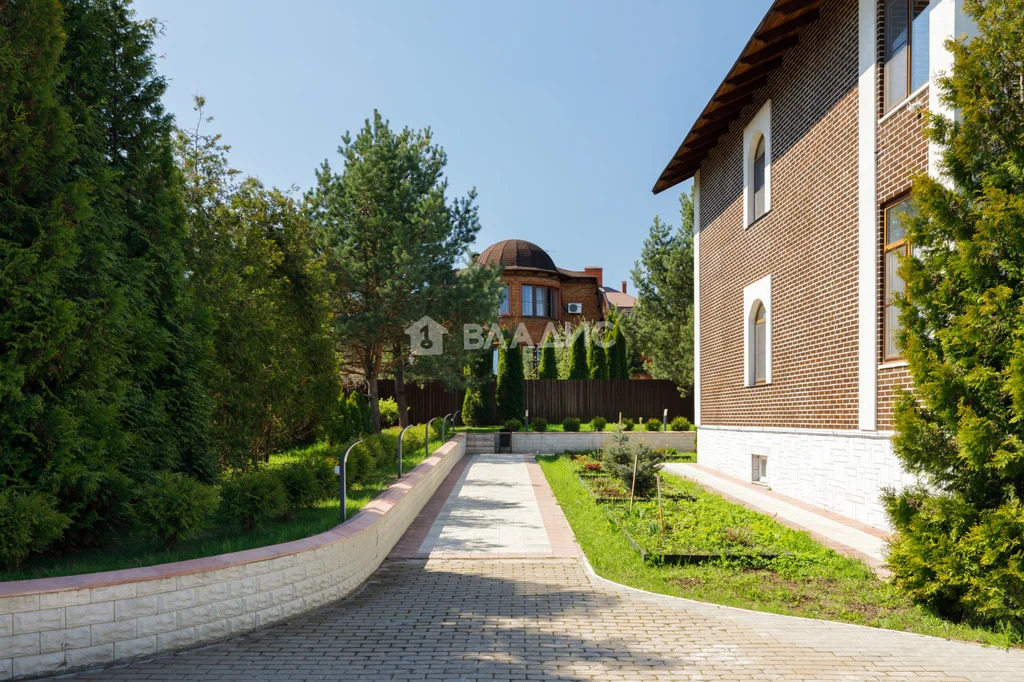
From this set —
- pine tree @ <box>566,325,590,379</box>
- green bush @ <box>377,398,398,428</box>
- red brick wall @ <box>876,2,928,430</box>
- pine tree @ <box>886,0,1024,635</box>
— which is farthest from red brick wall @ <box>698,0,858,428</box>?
pine tree @ <box>566,325,590,379</box>

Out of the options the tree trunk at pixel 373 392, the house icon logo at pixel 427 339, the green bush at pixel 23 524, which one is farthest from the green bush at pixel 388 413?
the green bush at pixel 23 524

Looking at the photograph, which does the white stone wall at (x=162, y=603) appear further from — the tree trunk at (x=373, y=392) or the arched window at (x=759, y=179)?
the tree trunk at (x=373, y=392)

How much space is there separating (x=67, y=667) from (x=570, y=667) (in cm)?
304

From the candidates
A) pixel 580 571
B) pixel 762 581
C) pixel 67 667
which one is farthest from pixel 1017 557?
pixel 67 667

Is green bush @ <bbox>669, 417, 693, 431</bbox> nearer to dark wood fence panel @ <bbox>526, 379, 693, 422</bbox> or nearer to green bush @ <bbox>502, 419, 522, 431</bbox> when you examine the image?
dark wood fence panel @ <bbox>526, 379, 693, 422</bbox>

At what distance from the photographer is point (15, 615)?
4.15 metres

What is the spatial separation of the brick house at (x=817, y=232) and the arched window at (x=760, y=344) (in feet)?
0.14

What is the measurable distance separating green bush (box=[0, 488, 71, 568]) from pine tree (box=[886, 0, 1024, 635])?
6.24 metres

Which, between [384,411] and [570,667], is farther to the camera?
[384,411]

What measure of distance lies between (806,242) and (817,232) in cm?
40

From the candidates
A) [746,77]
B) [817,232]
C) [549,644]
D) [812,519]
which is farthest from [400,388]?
[549,644]

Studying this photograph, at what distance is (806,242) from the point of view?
35.8 feet

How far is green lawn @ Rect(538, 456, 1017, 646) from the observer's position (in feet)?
17.9

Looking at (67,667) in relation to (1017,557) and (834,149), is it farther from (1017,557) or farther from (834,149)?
(834,149)
